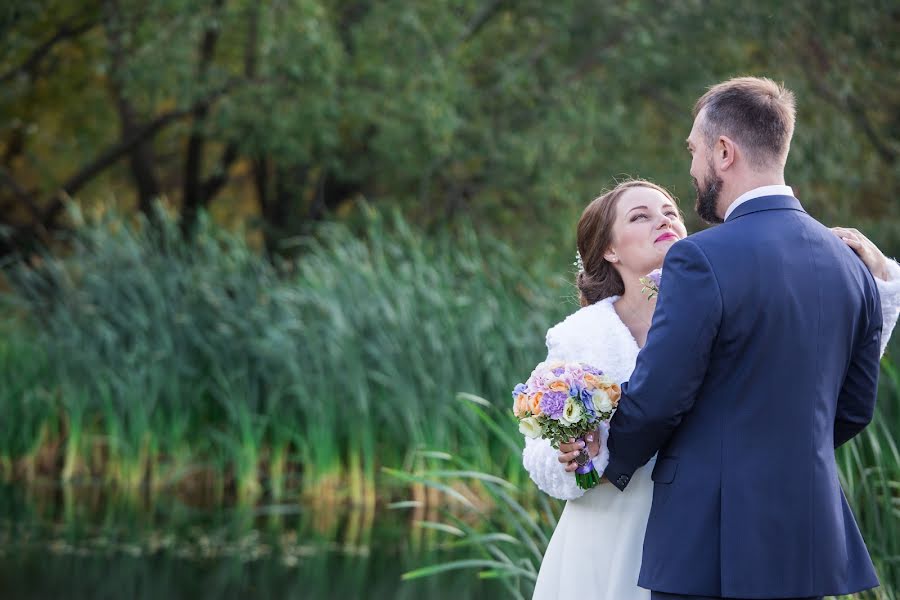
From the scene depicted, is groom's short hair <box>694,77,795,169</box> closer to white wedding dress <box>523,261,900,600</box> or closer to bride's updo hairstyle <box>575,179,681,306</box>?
white wedding dress <box>523,261,900,600</box>

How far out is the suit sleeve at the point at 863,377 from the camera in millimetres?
2574

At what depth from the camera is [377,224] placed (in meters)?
8.60

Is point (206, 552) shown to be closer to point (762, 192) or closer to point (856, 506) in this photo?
point (856, 506)

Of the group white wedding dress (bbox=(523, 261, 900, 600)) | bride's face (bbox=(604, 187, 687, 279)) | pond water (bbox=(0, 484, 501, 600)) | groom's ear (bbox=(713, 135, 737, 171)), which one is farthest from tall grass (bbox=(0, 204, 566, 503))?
groom's ear (bbox=(713, 135, 737, 171))

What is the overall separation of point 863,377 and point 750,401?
380 mm

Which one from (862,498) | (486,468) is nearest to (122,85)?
(486,468)

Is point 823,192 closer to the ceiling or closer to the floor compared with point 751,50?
closer to the floor

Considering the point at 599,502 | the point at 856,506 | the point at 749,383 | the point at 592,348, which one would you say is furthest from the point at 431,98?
the point at 749,383

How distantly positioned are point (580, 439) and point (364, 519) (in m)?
5.55

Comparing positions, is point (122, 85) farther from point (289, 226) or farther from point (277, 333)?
point (277, 333)

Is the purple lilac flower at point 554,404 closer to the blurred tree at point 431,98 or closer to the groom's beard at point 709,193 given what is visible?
the groom's beard at point 709,193

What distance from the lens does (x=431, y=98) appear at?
12125 millimetres

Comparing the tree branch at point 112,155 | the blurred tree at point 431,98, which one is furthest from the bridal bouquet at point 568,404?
the tree branch at point 112,155

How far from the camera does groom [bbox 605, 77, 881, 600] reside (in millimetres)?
2375
